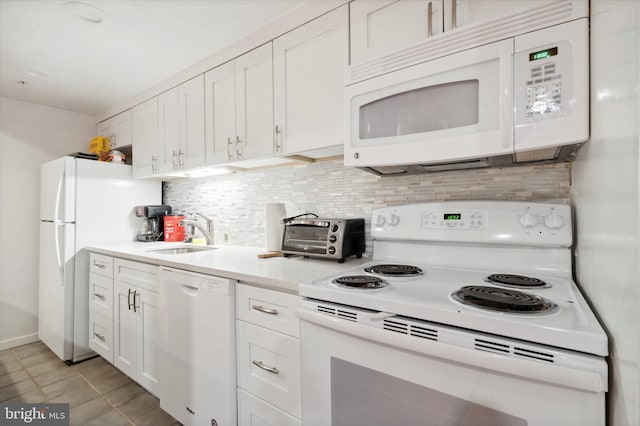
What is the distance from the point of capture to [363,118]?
1.28 m

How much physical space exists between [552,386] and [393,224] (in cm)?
89

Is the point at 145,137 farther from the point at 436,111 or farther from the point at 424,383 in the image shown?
the point at 424,383

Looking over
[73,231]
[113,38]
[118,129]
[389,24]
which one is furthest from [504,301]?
[118,129]

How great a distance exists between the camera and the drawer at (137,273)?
1.82 meters

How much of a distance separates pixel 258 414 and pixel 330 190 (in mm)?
1213

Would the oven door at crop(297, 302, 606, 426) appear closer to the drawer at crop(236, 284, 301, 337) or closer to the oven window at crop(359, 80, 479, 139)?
the drawer at crop(236, 284, 301, 337)

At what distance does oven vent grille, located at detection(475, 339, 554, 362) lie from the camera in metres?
0.64

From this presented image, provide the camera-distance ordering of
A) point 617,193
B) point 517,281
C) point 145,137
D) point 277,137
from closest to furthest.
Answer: point 617,193
point 517,281
point 277,137
point 145,137

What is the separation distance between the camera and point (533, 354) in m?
0.65

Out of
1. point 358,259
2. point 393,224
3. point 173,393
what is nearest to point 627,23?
point 393,224

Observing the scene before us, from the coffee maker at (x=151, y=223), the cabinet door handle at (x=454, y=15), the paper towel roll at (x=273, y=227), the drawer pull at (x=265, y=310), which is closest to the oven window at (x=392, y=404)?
the drawer pull at (x=265, y=310)

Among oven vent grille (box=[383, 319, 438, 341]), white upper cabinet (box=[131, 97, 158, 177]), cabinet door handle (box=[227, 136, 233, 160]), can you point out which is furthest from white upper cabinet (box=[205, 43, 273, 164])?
oven vent grille (box=[383, 319, 438, 341])

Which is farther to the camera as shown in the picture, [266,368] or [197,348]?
[197,348]

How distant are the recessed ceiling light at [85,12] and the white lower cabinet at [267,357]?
65.9 inches
